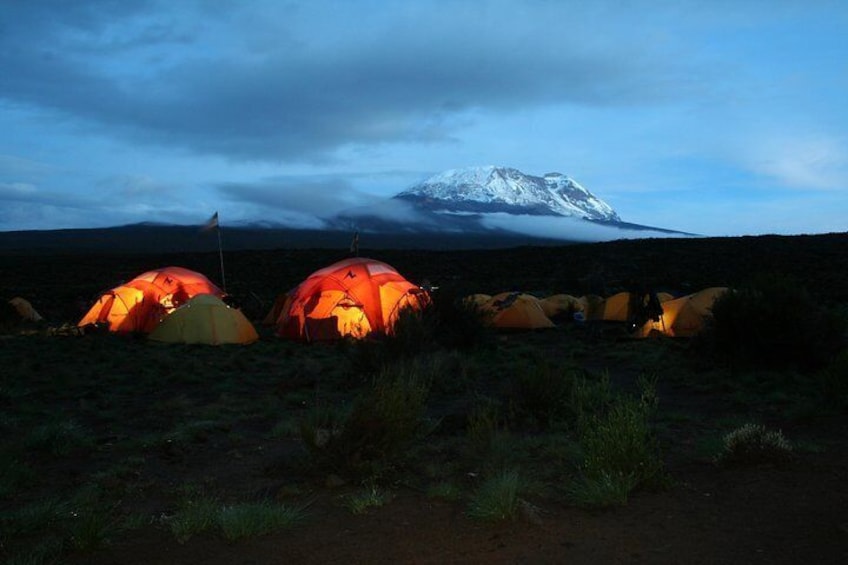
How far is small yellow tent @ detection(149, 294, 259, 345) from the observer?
53.7ft

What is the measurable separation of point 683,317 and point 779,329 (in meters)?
6.02

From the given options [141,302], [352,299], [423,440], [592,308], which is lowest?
[423,440]

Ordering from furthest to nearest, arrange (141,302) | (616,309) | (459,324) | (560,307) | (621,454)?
(560,307) < (616,309) < (141,302) < (459,324) < (621,454)

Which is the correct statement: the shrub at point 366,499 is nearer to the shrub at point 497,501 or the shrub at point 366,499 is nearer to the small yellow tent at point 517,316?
the shrub at point 497,501

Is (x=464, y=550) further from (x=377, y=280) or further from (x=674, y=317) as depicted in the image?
(x=674, y=317)

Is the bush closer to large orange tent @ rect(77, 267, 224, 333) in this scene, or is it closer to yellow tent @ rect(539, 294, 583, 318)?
yellow tent @ rect(539, 294, 583, 318)

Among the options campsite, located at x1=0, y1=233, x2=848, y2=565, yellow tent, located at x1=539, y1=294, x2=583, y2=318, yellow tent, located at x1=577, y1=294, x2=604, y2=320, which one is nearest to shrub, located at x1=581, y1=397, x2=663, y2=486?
campsite, located at x1=0, y1=233, x2=848, y2=565

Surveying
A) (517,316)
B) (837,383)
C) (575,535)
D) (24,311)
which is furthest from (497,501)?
(24,311)

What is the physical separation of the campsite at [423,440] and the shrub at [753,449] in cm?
2

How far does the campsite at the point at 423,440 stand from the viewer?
438cm

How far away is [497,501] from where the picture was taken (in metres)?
4.68

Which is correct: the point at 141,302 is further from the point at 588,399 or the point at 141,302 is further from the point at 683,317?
the point at 588,399

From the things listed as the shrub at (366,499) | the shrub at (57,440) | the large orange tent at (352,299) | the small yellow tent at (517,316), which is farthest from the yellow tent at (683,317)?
the shrub at (57,440)

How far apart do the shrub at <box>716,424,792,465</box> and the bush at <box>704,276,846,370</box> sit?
5396 millimetres
